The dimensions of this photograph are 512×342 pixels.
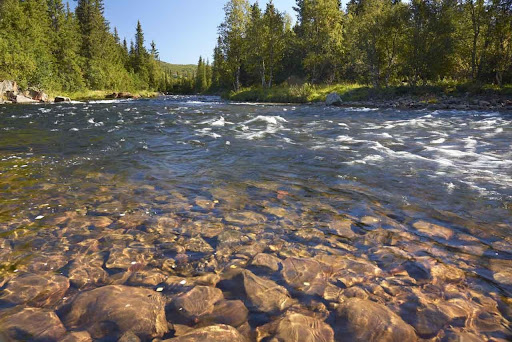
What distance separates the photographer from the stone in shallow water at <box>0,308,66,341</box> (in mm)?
2150

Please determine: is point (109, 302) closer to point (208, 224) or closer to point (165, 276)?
point (165, 276)

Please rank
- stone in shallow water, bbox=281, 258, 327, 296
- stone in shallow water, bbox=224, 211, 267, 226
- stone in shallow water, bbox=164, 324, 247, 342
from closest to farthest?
stone in shallow water, bbox=164, 324, 247, 342
stone in shallow water, bbox=281, 258, 327, 296
stone in shallow water, bbox=224, 211, 267, 226

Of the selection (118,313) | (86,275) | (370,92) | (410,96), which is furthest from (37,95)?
(118,313)

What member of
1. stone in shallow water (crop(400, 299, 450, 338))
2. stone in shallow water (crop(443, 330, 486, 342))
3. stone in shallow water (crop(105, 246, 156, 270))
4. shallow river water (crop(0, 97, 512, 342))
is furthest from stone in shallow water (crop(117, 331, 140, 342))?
stone in shallow water (crop(443, 330, 486, 342))

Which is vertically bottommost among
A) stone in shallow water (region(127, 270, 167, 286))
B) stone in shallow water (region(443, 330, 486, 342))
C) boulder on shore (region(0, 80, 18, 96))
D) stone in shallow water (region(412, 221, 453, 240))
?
stone in shallow water (region(127, 270, 167, 286))

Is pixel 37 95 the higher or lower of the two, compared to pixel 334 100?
higher

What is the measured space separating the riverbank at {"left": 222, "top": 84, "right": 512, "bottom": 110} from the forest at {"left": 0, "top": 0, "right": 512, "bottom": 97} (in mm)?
1982

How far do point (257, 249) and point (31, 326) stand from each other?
210 cm

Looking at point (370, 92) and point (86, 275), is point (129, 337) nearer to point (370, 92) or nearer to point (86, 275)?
point (86, 275)

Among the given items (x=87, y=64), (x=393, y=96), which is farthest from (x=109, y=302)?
(x=87, y=64)

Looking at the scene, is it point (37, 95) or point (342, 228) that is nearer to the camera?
point (342, 228)

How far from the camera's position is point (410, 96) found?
26.5 m

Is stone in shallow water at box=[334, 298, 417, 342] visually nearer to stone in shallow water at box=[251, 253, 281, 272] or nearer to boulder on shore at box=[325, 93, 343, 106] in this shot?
stone in shallow water at box=[251, 253, 281, 272]

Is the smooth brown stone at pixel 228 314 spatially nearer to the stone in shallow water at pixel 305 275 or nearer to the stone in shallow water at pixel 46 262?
the stone in shallow water at pixel 305 275
